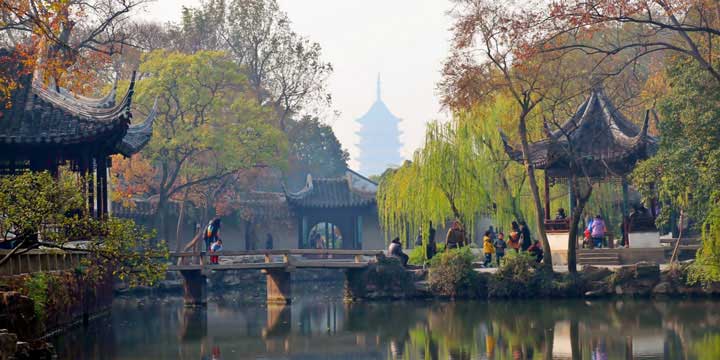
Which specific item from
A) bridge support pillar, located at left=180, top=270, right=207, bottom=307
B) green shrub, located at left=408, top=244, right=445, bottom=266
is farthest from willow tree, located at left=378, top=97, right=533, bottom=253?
bridge support pillar, located at left=180, top=270, right=207, bottom=307

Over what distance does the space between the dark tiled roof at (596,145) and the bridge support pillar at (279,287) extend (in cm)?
596

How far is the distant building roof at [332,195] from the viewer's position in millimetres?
39781

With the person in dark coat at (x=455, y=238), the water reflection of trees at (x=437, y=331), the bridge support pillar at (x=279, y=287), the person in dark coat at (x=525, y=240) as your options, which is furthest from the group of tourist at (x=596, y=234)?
the bridge support pillar at (x=279, y=287)

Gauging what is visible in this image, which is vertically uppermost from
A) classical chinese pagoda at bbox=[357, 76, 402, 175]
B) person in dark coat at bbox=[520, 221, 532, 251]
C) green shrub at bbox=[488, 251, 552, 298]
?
classical chinese pagoda at bbox=[357, 76, 402, 175]

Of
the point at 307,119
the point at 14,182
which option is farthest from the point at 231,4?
the point at 14,182

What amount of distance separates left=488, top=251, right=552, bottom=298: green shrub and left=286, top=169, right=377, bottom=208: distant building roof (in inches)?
650

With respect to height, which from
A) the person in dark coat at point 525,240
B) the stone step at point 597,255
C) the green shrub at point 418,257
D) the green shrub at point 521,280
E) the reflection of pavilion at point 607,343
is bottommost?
the reflection of pavilion at point 607,343

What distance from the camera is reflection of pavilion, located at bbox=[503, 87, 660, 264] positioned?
25469mm

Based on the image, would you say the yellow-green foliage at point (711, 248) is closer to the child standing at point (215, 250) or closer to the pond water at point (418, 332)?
the pond water at point (418, 332)

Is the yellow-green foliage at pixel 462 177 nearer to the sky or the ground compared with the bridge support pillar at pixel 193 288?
nearer to the sky

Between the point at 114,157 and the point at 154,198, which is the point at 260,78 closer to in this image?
the point at 154,198

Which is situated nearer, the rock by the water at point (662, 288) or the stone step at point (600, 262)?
the rock by the water at point (662, 288)

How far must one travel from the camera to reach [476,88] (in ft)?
78.4

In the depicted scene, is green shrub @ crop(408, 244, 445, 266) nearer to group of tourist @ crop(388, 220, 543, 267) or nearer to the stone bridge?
group of tourist @ crop(388, 220, 543, 267)
